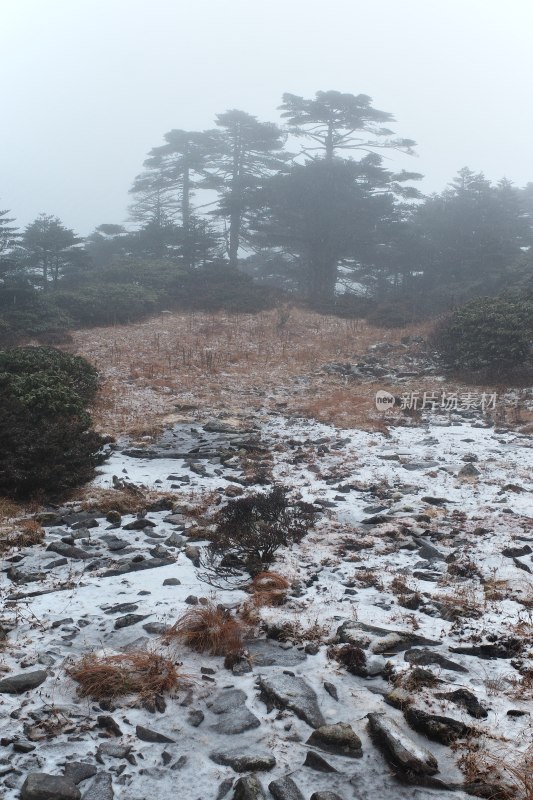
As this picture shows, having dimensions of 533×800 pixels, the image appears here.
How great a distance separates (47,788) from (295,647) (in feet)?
6.85

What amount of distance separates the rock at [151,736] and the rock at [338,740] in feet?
2.90

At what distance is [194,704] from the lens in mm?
3693

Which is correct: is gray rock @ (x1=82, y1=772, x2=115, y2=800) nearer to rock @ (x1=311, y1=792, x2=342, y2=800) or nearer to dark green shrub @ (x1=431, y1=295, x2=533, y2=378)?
rock @ (x1=311, y1=792, x2=342, y2=800)

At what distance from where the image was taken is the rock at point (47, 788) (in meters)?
2.78

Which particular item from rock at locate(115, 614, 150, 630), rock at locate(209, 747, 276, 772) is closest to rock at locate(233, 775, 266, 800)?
rock at locate(209, 747, 276, 772)

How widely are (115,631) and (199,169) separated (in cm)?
3864

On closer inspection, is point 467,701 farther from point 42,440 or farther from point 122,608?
point 42,440

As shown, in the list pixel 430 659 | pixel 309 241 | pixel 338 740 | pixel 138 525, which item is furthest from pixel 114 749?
pixel 309 241

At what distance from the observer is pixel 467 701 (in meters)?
3.54

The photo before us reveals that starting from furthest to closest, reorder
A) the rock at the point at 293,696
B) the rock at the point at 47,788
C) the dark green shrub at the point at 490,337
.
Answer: the dark green shrub at the point at 490,337 < the rock at the point at 293,696 < the rock at the point at 47,788

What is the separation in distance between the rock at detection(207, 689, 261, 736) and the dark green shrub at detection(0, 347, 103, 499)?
4803 mm

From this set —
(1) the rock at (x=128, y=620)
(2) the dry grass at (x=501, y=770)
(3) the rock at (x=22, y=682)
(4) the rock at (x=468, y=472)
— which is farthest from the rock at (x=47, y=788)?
(4) the rock at (x=468, y=472)

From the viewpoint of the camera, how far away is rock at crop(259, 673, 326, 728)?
3.54 m

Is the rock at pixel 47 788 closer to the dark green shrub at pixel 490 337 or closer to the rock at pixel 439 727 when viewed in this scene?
the rock at pixel 439 727
